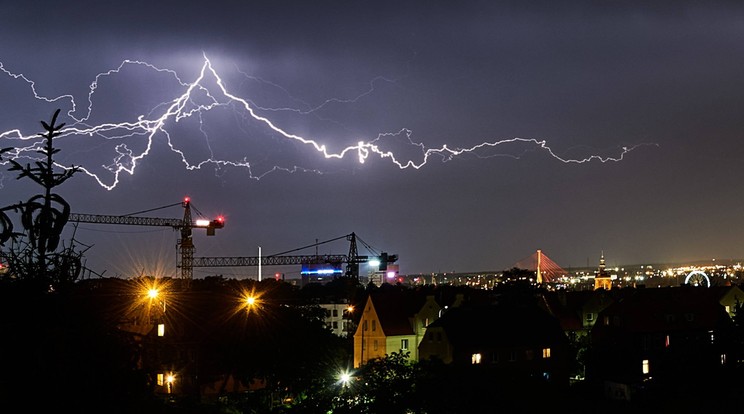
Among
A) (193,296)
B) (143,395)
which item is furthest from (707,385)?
(143,395)

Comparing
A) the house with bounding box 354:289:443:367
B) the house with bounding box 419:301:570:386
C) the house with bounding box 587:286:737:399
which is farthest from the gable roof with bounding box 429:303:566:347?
the house with bounding box 354:289:443:367

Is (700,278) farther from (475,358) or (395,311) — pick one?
(475,358)

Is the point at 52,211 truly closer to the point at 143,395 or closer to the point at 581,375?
the point at 143,395

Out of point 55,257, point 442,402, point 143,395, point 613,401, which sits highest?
point 55,257

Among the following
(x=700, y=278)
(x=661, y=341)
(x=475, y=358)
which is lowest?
→ (x=475, y=358)

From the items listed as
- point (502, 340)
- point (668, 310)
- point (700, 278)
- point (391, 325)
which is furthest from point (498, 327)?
point (700, 278)
